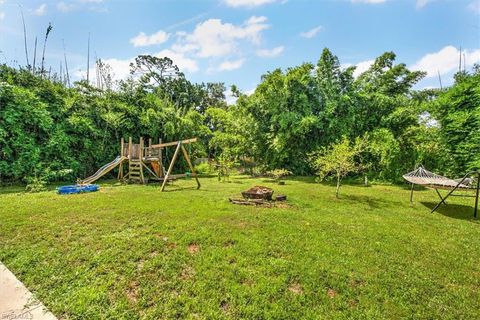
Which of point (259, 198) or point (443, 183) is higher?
point (443, 183)

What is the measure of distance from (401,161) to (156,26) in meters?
13.0

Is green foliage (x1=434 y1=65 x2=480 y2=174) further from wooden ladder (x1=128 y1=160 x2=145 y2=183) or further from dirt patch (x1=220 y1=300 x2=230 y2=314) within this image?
wooden ladder (x1=128 y1=160 x2=145 y2=183)

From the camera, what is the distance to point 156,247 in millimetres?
3627

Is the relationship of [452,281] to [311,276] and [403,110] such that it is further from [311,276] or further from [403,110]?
[403,110]

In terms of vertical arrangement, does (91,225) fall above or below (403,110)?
below

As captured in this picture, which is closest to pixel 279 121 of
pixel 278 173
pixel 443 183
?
pixel 278 173

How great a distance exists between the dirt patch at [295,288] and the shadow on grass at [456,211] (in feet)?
19.3

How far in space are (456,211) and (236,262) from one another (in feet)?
23.5

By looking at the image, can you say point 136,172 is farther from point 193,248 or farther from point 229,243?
point 229,243

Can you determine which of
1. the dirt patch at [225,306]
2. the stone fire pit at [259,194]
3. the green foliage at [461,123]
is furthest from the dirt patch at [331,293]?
the green foliage at [461,123]

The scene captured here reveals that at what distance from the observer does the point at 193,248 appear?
3.70 meters

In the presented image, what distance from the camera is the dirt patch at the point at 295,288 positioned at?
9.11ft

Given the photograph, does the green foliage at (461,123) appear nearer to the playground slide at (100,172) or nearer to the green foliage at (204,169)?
the green foliage at (204,169)

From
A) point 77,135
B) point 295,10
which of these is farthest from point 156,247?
point 77,135
